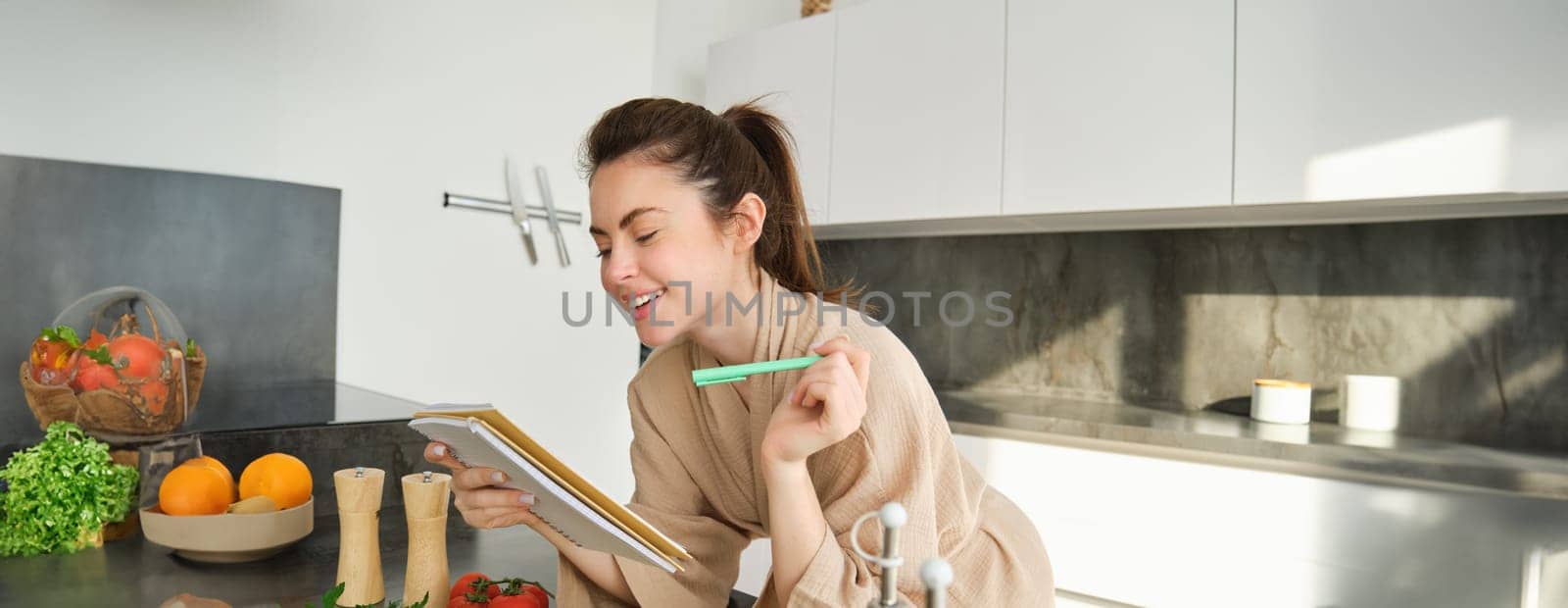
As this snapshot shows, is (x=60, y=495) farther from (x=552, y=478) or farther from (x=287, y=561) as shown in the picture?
(x=552, y=478)

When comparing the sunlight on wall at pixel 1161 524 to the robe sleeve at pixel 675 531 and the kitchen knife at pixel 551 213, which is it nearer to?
the robe sleeve at pixel 675 531

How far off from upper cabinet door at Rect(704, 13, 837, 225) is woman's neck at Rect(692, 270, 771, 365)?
178 cm

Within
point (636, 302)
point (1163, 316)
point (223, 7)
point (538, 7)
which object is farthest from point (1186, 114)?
point (223, 7)

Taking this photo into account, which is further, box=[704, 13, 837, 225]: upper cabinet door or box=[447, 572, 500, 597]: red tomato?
box=[704, 13, 837, 225]: upper cabinet door

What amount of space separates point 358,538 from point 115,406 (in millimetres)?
600

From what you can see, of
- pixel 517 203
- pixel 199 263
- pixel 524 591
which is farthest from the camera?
pixel 517 203

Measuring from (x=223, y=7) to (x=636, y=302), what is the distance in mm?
1883

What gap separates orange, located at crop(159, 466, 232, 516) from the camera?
1121 millimetres

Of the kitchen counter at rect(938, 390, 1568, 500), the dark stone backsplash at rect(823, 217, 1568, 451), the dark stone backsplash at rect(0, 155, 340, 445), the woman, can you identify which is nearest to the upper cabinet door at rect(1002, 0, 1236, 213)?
the dark stone backsplash at rect(823, 217, 1568, 451)

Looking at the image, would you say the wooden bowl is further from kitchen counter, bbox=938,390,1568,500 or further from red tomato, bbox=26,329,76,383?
kitchen counter, bbox=938,390,1568,500

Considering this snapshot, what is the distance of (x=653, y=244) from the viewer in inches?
42.4

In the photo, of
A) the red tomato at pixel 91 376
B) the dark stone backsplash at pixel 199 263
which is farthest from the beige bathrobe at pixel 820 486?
the dark stone backsplash at pixel 199 263

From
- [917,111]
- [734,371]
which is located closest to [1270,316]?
[917,111]

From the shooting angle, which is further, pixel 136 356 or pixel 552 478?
pixel 136 356
